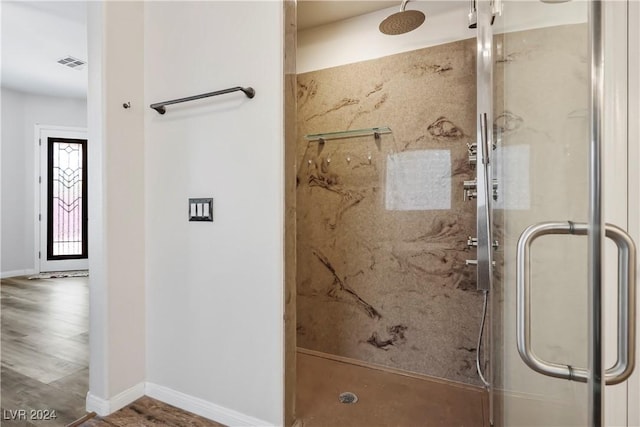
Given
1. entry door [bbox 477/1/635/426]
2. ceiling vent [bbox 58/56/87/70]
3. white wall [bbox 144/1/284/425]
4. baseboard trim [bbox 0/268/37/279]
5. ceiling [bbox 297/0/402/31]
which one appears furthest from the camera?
baseboard trim [bbox 0/268/37/279]

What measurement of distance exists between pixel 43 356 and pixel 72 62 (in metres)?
3.29

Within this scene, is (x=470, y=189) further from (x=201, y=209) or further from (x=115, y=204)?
(x=115, y=204)

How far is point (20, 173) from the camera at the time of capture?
4.88 meters

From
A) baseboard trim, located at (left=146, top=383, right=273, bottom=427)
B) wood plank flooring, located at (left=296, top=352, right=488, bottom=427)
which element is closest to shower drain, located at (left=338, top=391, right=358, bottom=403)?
wood plank flooring, located at (left=296, top=352, right=488, bottom=427)

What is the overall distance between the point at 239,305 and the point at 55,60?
13.4ft

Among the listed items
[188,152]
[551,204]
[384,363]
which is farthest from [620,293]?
[384,363]

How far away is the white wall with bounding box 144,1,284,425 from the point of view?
1484 millimetres

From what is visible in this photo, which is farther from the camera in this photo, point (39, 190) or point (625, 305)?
point (39, 190)

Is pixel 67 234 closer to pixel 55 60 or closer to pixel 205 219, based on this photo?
pixel 55 60

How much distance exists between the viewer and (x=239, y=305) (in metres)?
1.56

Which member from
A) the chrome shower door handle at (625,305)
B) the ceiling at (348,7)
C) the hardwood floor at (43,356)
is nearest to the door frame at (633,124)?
the chrome shower door handle at (625,305)

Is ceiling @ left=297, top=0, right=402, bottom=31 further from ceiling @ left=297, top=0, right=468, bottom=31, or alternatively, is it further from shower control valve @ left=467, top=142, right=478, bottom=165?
shower control valve @ left=467, top=142, right=478, bottom=165

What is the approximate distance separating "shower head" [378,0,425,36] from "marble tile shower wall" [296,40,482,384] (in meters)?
0.39

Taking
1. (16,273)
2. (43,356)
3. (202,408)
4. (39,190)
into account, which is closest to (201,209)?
(202,408)
